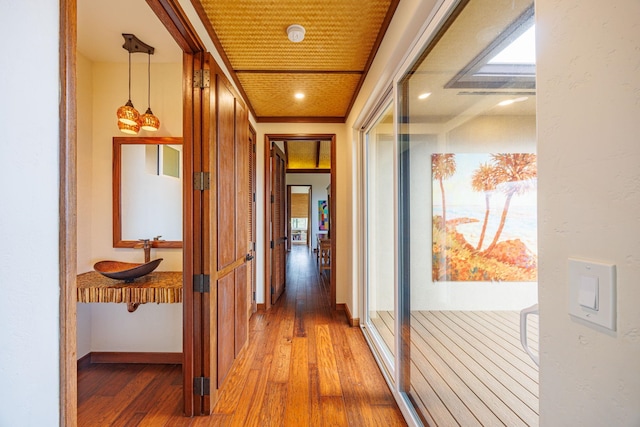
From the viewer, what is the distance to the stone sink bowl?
182 centimetres

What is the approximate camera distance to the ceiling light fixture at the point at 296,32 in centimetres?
175

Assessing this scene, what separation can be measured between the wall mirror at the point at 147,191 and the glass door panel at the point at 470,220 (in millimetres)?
1841

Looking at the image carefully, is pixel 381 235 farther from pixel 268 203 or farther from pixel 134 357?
pixel 134 357

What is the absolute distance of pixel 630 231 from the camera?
18.3 inches

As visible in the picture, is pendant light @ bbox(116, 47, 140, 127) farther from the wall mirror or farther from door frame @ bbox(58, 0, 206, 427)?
door frame @ bbox(58, 0, 206, 427)

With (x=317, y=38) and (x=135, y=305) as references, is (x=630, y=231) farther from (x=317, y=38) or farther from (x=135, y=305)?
(x=135, y=305)

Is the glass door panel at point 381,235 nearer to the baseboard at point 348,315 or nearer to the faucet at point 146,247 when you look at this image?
the baseboard at point 348,315

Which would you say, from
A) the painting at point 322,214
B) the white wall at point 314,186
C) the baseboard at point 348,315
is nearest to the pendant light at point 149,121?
the baseboard at point 348,315

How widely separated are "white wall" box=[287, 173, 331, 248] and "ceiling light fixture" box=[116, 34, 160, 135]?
23.0 feet

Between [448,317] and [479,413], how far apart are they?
40 centimetres

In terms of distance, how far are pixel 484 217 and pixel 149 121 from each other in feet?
7.66

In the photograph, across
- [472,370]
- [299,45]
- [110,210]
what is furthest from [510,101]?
[110,210]
